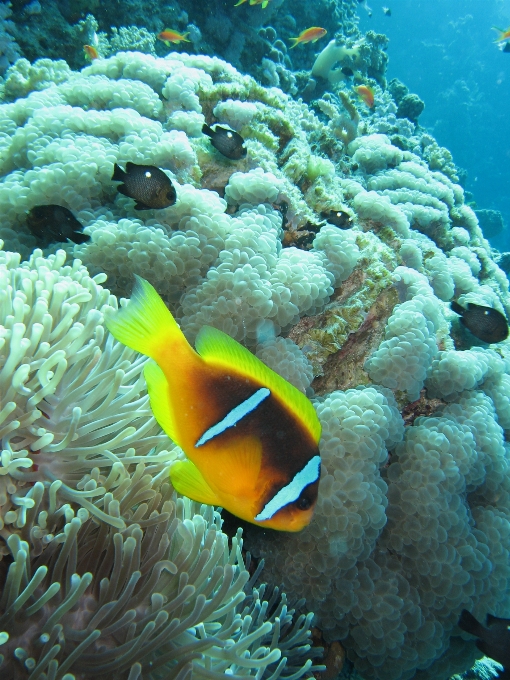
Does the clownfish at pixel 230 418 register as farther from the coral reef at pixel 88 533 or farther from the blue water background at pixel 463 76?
the blue water background at pixel 463 76

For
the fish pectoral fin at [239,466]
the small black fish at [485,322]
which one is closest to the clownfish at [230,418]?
the fish pectoral fin at [239,466]

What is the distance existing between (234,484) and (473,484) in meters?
2.25

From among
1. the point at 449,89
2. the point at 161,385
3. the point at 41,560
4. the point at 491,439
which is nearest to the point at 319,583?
the point at 491,439

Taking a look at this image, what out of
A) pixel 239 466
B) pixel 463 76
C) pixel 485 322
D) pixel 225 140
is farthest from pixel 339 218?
pixel 463 76

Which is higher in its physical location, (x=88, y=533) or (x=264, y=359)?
(x=264, y=359)

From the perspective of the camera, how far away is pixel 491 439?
2814 mm

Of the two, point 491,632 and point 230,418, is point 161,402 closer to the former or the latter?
point 230,418

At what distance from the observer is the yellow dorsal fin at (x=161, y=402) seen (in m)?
1.26

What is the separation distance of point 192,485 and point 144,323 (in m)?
0.52

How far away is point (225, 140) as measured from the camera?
3229mm

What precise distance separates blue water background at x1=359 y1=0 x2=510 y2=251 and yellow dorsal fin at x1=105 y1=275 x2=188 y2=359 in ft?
116

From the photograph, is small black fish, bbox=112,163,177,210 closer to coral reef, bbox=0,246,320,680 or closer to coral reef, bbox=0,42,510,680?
coral reef, bbox=0,42,510,680

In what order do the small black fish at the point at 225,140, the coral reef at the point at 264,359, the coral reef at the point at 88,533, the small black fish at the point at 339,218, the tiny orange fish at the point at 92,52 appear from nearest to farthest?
the coral reef at the point at 88,533 < the coral reef at the point at 264,359 < the small black fish at the point at 225,140 < the small black fish at the point at 339,218 < the tiny orange fish at the point at 92,52

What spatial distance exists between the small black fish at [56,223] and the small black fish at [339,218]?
189 cm
